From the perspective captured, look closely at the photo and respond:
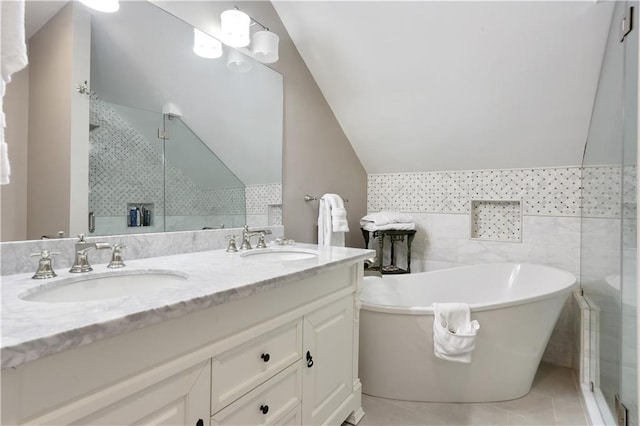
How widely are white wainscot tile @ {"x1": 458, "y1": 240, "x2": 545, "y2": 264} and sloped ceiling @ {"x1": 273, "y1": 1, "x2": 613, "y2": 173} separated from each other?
2.04 feet

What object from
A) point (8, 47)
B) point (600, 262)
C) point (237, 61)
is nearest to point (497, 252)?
point (600, 262)

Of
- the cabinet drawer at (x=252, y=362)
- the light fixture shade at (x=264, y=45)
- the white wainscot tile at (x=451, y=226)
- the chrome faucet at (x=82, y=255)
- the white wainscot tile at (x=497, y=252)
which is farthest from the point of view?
the white wainscot tile at (x=451, y=226)

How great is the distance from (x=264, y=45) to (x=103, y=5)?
0.85 m

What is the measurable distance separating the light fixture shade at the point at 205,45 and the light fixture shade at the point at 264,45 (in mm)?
239

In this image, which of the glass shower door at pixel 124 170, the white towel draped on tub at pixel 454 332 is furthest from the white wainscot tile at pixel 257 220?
the white towel draped on tub at pixel 454 332

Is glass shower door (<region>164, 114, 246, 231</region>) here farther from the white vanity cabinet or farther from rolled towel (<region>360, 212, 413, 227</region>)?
rolled towel (<region>360, 212, 413, 227</region>)

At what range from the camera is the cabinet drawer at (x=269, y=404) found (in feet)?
3.11

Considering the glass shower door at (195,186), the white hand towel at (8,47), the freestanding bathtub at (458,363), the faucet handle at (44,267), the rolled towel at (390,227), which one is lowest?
the freestanding bathtub at (458,363)

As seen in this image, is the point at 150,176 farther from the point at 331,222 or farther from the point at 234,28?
the point at 331,222

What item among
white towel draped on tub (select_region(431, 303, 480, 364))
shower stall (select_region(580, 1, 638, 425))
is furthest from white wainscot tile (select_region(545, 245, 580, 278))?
white towel draped on tub (select_region(431, 303, 480, 364))

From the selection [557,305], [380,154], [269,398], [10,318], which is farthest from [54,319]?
[380,154]

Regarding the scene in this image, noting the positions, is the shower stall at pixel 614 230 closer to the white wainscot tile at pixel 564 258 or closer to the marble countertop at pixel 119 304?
the white wainscot tile at pixel 564 258

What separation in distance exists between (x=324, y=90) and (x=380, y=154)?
76cm

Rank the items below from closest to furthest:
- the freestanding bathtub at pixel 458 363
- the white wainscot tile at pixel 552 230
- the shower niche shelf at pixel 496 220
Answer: the freestanding bathtub at pixel 458 363
the white wainscot tile at pixel 552 230
the shower niche shelf at pixel 496 220
